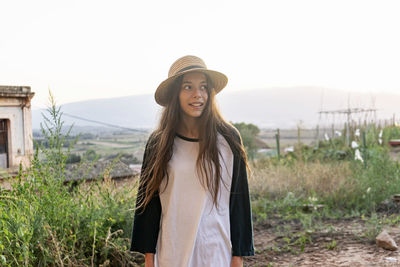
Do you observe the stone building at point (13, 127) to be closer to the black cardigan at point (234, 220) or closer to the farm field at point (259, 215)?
the farm field at point (259, 215)

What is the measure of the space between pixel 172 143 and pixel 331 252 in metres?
2.50

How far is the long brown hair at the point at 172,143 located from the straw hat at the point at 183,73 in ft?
0.12

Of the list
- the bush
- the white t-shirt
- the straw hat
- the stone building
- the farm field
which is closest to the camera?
the white t-shirt

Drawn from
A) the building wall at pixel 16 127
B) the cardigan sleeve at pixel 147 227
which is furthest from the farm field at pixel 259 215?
the building wall at pixel 16 127

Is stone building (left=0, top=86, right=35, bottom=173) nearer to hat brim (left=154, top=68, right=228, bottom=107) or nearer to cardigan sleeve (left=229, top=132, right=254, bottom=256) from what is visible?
hat brim (left=154, top=68, right=228, bottom=107)

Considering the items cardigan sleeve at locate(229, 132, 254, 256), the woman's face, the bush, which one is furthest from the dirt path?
the woman's face

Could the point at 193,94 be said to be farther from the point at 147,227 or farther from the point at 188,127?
the point at 147,227

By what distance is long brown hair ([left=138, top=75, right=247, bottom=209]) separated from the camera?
2.06 meters

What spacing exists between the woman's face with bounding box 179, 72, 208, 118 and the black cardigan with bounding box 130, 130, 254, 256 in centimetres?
35

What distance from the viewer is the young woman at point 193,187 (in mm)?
2025

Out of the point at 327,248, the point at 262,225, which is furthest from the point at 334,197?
the point at 327,248

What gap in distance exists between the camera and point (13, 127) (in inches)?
315

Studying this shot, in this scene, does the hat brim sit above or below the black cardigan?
above

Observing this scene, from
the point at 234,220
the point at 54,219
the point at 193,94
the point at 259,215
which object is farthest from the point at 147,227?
the point at 259,215
